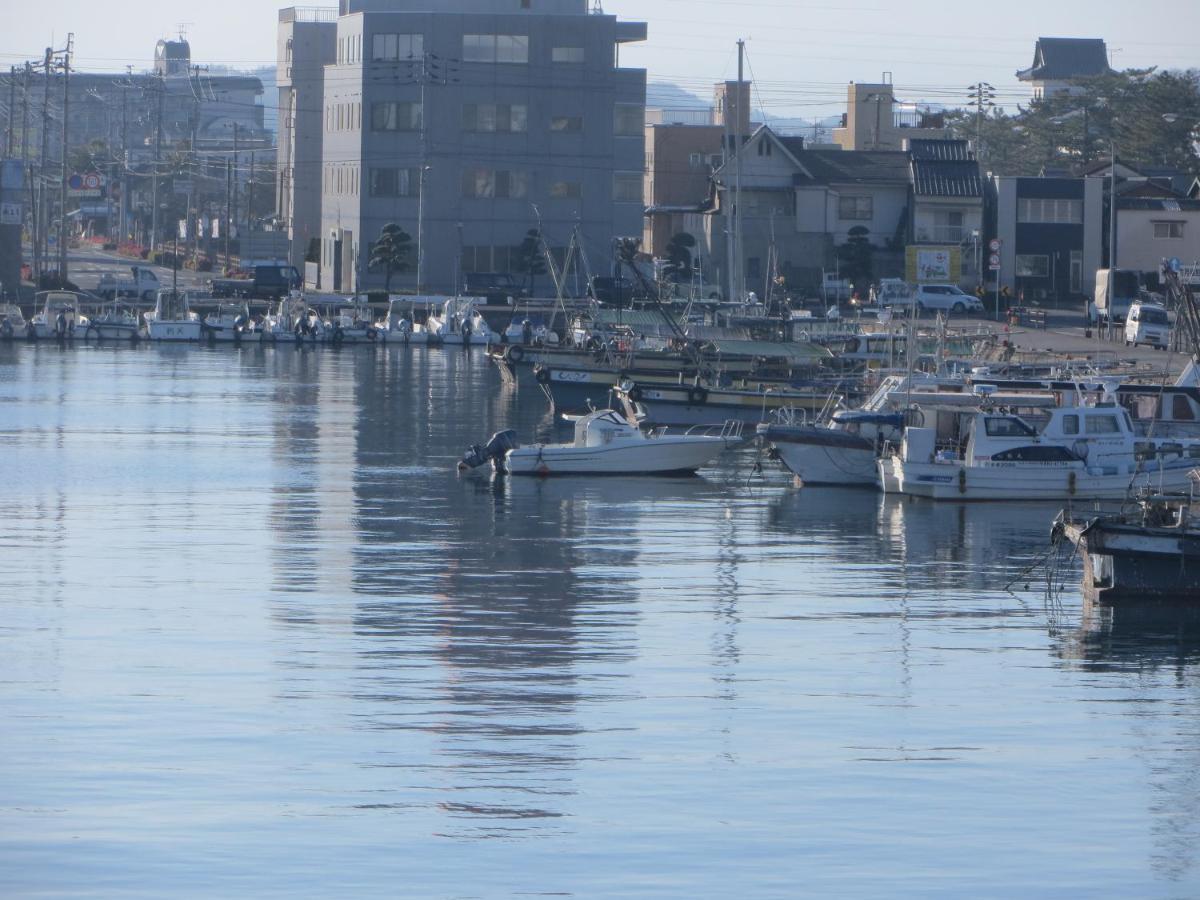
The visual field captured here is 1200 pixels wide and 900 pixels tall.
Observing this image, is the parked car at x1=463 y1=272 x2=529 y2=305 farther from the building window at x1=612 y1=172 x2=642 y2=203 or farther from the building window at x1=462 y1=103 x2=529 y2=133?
the building window at x1=612 y1=172 x2=642 y2=203

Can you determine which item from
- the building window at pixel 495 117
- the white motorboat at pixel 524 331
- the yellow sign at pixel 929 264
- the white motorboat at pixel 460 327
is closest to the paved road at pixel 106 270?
the building window at pixel 495 117

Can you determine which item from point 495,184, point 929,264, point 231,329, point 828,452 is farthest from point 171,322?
point 828,452

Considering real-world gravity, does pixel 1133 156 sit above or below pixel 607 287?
above

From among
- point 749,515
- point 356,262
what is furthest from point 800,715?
point 356,262

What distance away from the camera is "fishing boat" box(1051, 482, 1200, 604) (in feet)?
77.5

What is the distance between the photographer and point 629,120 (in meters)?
87.4

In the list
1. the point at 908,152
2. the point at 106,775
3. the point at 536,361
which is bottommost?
the point at 106,775

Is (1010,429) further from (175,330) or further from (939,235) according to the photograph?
(175,330)

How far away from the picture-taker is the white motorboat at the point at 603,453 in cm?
3788

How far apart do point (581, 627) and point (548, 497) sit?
12811 mm

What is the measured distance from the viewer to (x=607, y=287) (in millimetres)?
78938

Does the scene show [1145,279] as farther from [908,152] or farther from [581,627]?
[581,627]

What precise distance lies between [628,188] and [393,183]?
11874 millimetres

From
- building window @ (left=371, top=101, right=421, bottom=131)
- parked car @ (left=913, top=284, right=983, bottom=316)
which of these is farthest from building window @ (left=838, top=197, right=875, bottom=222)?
building window @ (left=371, top=101, right=421, bottom=131)
